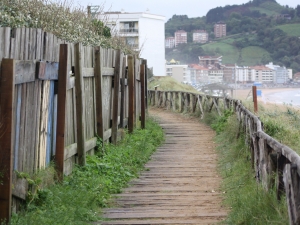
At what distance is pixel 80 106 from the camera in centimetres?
924

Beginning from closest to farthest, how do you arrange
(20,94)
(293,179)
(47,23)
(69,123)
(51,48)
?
(293,179) → (20,94) → (51,48) → (69,123) → (47,23)

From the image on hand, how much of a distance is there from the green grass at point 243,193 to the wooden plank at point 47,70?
9.05 ft

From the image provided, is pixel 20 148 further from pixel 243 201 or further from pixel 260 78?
pixel 260 78

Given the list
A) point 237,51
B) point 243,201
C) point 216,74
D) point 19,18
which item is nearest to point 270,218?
point 243,201

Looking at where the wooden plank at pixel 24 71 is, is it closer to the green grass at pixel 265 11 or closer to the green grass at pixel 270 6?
the green grass at pixel 265 11

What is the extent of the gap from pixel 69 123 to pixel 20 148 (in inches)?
90.2

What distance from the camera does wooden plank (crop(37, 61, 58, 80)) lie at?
7.16 meters

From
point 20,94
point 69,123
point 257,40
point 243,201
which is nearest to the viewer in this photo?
point 20,94

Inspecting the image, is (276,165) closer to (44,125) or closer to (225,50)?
(44,125)

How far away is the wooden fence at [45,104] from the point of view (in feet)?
19.6

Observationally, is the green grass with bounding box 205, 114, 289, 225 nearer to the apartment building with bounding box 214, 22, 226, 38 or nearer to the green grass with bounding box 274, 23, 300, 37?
the green grass with bounding box 274, 23, 300, 37

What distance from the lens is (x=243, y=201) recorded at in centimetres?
729

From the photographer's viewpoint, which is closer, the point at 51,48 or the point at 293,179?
the point at 293,179

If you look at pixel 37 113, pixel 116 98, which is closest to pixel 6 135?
pixel 37 113
